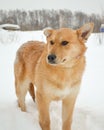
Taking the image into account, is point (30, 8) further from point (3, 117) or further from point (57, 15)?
point (3, 117)

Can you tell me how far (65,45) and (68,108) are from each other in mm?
472

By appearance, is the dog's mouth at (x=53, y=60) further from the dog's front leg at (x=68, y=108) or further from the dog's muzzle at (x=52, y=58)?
the dog's front leg at (x=68, y=108)

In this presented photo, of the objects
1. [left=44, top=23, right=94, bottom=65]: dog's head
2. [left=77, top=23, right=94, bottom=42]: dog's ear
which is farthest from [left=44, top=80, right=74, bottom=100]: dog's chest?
[left=77, top=23, right=94, bottom=42]: dog's ear

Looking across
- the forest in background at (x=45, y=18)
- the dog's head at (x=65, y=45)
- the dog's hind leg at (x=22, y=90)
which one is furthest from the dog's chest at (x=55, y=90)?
the forest in background at (x=45, y=18)

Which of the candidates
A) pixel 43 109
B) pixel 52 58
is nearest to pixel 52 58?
pixel 52 58

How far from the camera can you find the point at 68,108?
6.09 ft

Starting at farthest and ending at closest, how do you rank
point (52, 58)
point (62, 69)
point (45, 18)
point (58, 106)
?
point (45, 18) → point (58, 106) → point (62, 69) → point (52, 58)

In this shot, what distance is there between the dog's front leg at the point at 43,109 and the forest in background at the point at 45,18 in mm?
1707

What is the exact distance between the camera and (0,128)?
5.94ft

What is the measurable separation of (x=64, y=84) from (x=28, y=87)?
2.00ft

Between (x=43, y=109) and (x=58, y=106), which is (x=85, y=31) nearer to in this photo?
(x=43, y=109)

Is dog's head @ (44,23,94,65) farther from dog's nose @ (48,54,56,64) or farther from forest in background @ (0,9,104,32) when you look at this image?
forest in background @ (0,9,104,32)

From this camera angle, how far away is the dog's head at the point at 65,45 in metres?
1.57

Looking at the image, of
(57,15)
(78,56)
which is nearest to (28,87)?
(78,56)
